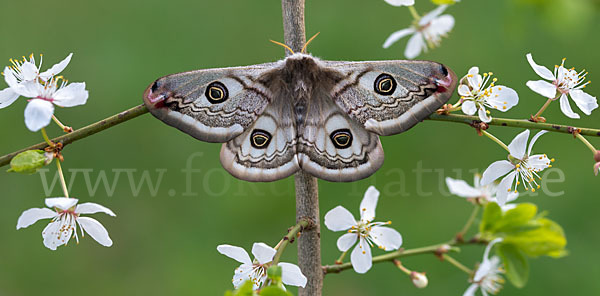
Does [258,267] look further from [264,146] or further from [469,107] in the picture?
[469,107]

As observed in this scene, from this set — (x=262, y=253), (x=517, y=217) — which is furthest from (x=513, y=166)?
(x=262, y=253)

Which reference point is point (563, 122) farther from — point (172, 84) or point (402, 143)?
point (172, 84)

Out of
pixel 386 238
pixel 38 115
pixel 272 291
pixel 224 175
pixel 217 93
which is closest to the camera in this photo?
pixel 272 291

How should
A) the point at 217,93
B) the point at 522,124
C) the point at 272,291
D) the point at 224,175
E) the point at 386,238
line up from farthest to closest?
the point at 224,175 → the point at 386,238 → the point at 217,93 → the point at 522,124 → the point at 272,291

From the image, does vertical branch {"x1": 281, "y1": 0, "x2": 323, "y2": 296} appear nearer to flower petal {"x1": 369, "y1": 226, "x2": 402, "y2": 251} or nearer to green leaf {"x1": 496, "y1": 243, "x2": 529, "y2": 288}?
flower petal {"x1": 369, "y1": 226, "x2": 402, "y2": 251}

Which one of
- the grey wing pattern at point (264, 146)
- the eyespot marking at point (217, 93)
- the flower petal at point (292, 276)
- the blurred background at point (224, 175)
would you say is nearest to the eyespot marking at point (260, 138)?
the grey wing pattern at point (264, 146)

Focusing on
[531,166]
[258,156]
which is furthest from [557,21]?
[258,156]

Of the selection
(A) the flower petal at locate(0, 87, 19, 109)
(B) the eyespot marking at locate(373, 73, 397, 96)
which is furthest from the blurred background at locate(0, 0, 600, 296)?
(A) the flower petal at locate(0, 87, 19, 109)
